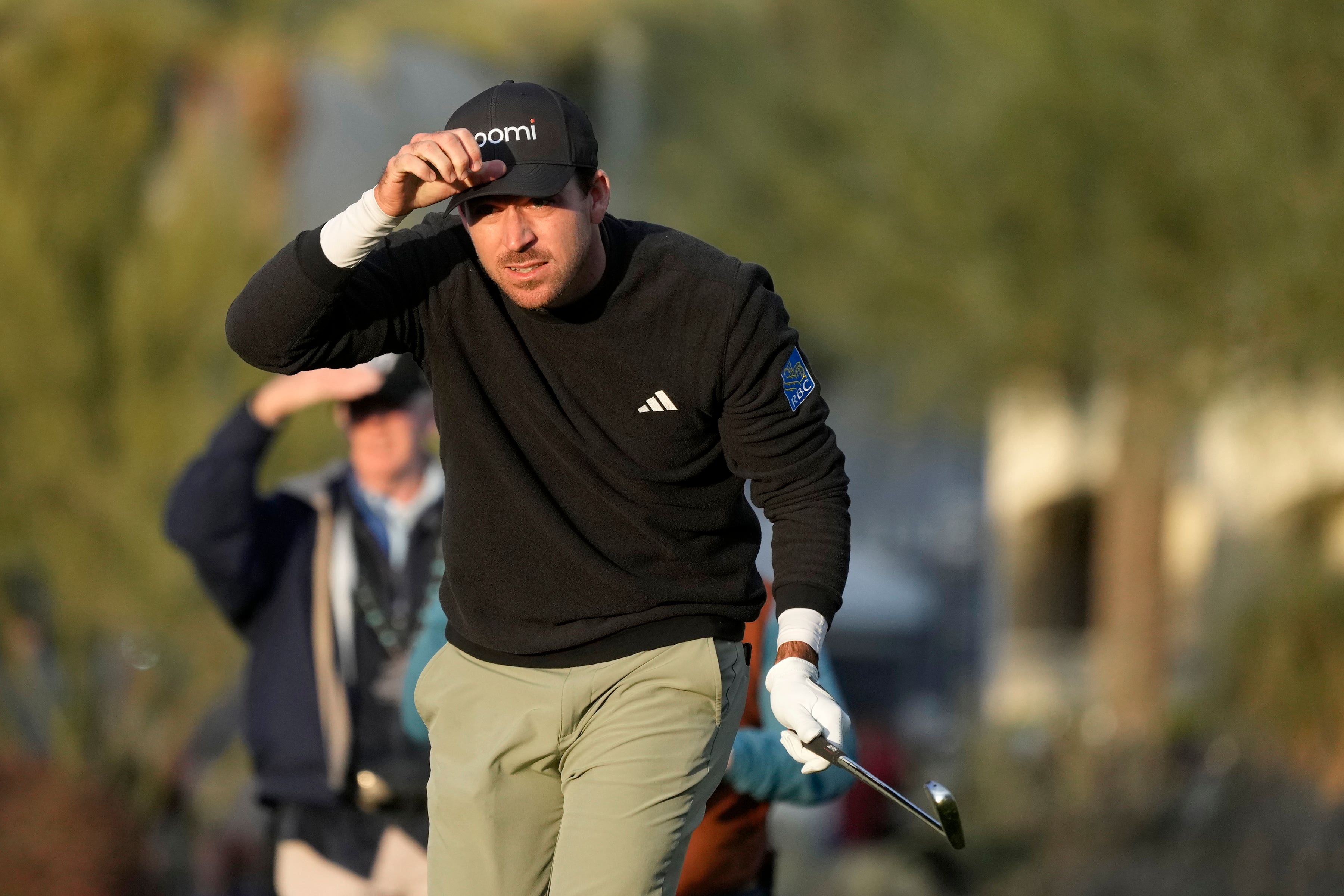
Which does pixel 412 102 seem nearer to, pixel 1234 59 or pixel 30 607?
pixel 30 607

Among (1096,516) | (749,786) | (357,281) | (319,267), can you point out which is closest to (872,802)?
(749,786)

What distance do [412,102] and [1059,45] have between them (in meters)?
5.46

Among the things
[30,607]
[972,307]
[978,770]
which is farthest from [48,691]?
[972,307]

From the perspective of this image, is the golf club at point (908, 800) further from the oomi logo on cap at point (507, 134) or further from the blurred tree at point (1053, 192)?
the blurred tree at point (1053, 192)

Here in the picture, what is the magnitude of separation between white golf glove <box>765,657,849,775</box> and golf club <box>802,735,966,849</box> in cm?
2

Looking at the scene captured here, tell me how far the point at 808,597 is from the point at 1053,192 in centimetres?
870

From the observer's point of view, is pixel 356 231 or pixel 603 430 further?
pixel 603 430

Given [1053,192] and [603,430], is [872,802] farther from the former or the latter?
[603,430]

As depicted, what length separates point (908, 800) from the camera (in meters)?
2.92

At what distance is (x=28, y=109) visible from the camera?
11.0m

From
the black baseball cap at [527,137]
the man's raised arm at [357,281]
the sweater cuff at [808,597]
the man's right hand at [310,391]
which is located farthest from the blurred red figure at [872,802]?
the black baseball cap at [527,137]

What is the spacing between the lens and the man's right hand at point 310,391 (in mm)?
4859

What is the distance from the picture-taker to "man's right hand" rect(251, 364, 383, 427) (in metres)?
4.86

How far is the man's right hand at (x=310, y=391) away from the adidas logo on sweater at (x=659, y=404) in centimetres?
168
